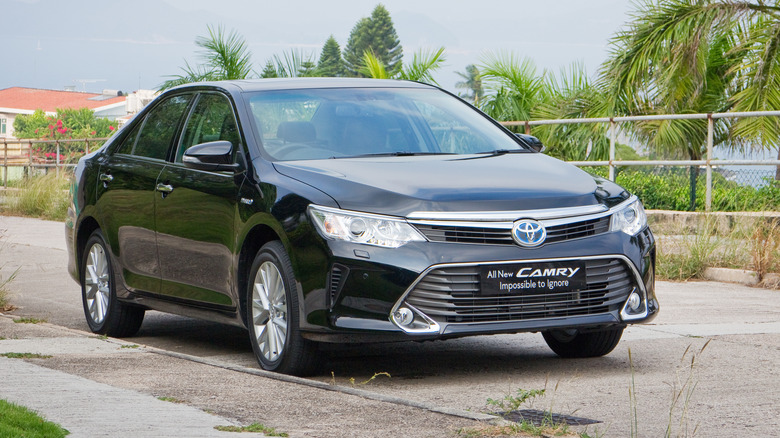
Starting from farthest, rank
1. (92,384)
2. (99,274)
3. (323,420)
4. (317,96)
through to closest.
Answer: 1. (99,274)
2. (317,96)
3. (92,384)
4. (323,420)

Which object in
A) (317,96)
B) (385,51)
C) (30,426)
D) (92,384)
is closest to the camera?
(30,426)

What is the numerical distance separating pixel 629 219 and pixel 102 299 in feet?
12.7

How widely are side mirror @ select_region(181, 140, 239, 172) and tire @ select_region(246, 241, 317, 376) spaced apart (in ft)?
2.19

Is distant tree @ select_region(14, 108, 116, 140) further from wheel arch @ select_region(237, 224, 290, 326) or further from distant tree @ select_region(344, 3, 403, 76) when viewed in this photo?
wheel arch @ select_region(237, 224, 290, 326)

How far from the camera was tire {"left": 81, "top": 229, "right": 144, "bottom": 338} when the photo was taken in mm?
8406

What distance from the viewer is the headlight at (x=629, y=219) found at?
6406mm

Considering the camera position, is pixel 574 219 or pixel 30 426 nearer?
pixel 30 426

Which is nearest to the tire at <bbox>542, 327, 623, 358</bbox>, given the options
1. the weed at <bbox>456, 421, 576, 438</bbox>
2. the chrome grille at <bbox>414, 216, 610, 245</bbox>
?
the chrome grille at <bbox>414, 216, 610, 245</bbox>

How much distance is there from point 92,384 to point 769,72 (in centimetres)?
1594

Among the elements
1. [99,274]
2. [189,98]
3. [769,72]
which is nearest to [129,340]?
[99,274]

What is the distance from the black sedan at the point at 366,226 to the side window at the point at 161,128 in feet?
0.06

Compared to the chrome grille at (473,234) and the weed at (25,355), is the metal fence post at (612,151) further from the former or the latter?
the weed at (25,355)

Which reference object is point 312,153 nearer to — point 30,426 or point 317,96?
point 317,96

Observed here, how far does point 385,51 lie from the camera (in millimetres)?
118750
